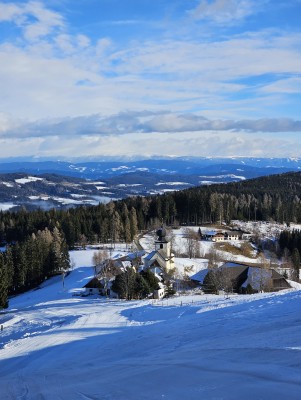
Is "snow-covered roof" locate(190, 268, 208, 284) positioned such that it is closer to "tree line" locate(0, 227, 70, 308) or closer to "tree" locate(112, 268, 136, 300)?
"tree" locate(112, 268, 136, 300)

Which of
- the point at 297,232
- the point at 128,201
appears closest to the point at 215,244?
the point at 297,232

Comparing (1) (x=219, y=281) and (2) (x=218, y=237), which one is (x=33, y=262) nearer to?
(1) (x=219, y=281)

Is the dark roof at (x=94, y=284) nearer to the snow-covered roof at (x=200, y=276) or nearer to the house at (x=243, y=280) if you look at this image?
the house at (x=243, y=280)

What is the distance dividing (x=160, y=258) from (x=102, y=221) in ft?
120

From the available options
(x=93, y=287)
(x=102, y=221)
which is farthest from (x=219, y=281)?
(x=102, y=221)

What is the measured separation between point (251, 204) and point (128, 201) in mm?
32327

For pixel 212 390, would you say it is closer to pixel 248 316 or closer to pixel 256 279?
pixel 248 316

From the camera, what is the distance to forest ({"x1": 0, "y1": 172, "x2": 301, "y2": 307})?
214ft

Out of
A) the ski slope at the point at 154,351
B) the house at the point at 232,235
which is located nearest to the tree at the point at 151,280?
the ski slope at the point at 154,351

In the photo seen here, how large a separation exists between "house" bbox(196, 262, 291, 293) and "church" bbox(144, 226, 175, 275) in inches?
189

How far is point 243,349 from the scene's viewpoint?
17172 millimetres

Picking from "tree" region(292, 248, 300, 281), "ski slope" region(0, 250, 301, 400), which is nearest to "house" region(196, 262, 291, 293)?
"ski slope" region(0, 250, 301, 400)

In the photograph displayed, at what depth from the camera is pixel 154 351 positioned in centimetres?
2103

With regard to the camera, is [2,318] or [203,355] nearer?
[203,355]
